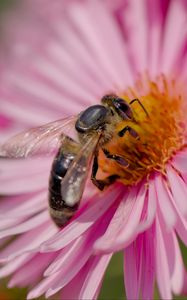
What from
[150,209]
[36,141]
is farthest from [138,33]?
[150,209]

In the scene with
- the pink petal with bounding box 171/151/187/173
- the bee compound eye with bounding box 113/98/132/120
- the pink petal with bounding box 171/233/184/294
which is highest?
the bee compound eye with bounding box 113/98/132/120

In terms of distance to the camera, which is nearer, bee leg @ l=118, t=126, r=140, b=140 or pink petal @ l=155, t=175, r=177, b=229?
pink petal @ l=155, t=175, r=177, b=229

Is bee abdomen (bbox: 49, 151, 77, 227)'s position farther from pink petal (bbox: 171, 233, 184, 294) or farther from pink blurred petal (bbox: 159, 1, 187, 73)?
pink blurred petal (bbox: 159, 1, 187, 73)

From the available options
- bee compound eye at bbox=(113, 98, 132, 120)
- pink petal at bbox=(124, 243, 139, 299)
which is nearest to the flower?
pink petal at bbox=(124, 243, 139, 299)

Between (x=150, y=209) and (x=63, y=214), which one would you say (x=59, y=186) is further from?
(x=150, y=209)

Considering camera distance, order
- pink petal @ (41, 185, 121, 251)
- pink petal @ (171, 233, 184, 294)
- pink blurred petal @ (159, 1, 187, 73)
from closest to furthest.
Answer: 1. pink petal @ (171, 233, 184, 294)
2. pink petal @ (41, 185, 121, 251)
3. pink blurred petal @ (159, 1, 187, 73)

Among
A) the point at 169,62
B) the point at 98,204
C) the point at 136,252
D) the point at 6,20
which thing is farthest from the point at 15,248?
the point at 6,20
